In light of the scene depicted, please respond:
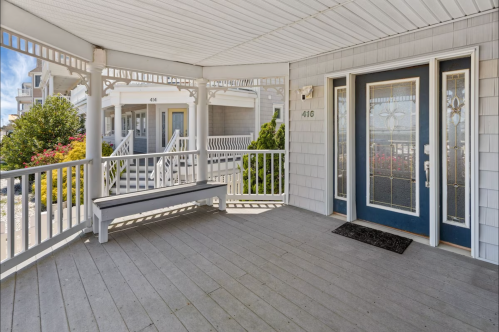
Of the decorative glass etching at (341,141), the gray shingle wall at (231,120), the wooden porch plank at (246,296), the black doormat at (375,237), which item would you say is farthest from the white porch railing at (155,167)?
the gray shingle wall at (231,120)

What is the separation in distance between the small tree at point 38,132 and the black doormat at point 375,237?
830 cm

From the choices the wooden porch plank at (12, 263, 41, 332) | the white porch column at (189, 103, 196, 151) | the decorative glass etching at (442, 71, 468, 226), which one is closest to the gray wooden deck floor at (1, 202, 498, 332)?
the wooden porch plank at (12, 263, 41, 332)

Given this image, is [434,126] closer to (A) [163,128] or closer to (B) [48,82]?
(A) [163,128]

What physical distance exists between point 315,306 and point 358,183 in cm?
231

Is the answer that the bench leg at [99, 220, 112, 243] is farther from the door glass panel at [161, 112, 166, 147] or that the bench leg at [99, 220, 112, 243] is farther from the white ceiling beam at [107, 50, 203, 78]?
the door glass panel at [161, 112, 166, 147]

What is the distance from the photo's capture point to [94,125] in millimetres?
3732

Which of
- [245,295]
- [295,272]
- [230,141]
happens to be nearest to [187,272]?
[245,295]

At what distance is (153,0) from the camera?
2408 mm

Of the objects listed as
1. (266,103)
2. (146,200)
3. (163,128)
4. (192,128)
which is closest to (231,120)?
(266,103)

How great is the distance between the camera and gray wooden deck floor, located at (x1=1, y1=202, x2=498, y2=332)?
6.51 feet

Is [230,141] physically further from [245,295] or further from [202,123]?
[245,295]

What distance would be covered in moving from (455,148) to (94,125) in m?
4.36

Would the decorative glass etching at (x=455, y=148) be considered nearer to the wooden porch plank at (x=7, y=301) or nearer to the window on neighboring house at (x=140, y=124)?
the wooden porch plank at (x=7, y=301)

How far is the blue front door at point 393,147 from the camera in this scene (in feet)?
11.1
